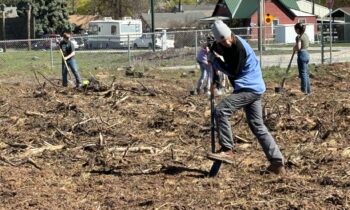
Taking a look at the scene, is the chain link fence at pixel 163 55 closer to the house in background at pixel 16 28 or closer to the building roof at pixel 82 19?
the house in background at pixel 16 28

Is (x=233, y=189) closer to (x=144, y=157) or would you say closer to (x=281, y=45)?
(x=144, y=157)

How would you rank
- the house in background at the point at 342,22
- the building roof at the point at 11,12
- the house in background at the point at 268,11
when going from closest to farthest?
the house in background at the point at 342,22, the house in background at the point at 268,11, the building roof at the point at 11,12

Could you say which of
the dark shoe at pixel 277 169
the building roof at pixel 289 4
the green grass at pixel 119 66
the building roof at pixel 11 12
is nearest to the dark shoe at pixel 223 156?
the dark shoe at pixel 277 169

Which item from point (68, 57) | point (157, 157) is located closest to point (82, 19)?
point (68, 57)

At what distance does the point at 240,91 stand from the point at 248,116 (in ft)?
1.07

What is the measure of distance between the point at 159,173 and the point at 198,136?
2223mm

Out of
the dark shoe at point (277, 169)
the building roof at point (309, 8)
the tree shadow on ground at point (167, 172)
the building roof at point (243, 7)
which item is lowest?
the tree shadow on ground at point (167, 172)

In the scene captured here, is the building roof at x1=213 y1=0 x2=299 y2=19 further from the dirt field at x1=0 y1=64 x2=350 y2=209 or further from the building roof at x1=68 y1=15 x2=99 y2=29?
the dirt field at x1=0 y1=64 x2=350 y2=209

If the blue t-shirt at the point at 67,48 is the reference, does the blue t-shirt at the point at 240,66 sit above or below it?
below

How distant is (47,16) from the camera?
7200cm

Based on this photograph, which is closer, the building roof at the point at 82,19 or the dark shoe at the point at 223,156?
the dark shoe at the point at 223,156

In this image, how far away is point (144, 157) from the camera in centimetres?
832

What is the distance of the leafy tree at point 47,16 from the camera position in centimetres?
7094

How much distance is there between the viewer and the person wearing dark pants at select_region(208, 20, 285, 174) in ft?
23.0
